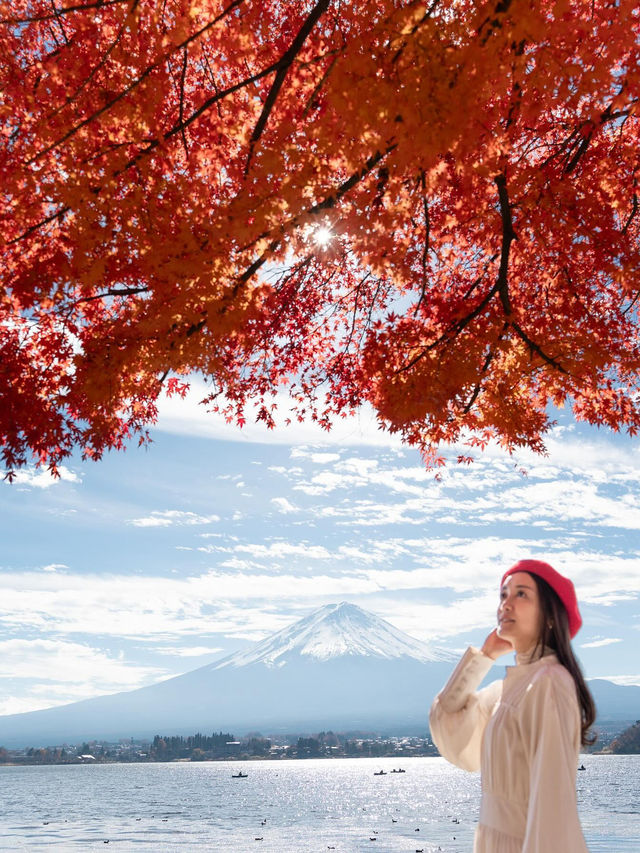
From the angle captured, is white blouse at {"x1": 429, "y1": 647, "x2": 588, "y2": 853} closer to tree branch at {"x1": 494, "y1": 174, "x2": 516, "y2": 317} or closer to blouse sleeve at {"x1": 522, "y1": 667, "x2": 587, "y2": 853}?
blouse sleeve at {"x1": 522, "y1": 667, "x2": 587, "y2": 853}

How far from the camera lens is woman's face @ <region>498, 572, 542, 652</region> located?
9.73 feet

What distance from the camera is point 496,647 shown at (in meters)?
3.04

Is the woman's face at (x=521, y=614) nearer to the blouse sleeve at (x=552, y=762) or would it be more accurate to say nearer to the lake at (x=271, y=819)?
the blouse sleeve at (x=552, y=762)

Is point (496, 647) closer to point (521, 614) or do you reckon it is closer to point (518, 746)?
point (521, 614)

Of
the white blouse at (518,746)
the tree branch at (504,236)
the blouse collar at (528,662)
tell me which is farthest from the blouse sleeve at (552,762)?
the tree branch at (504,236)

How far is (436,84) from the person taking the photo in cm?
369

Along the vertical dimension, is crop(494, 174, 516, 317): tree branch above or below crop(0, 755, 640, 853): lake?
above

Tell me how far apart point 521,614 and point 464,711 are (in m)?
0.44

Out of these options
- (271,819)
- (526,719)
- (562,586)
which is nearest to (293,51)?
(562,586)

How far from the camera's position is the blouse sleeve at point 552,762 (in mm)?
2494

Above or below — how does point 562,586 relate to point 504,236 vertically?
below

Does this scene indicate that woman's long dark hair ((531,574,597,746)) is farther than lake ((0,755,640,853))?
No

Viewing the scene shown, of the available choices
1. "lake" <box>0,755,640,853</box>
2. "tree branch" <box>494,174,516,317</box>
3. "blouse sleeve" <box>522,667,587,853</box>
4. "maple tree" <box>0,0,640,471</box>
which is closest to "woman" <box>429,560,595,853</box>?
"blouse sleeve" <box>522,667,587,853</box>

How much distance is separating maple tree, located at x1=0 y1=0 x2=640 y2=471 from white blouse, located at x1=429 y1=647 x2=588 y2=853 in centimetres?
237
